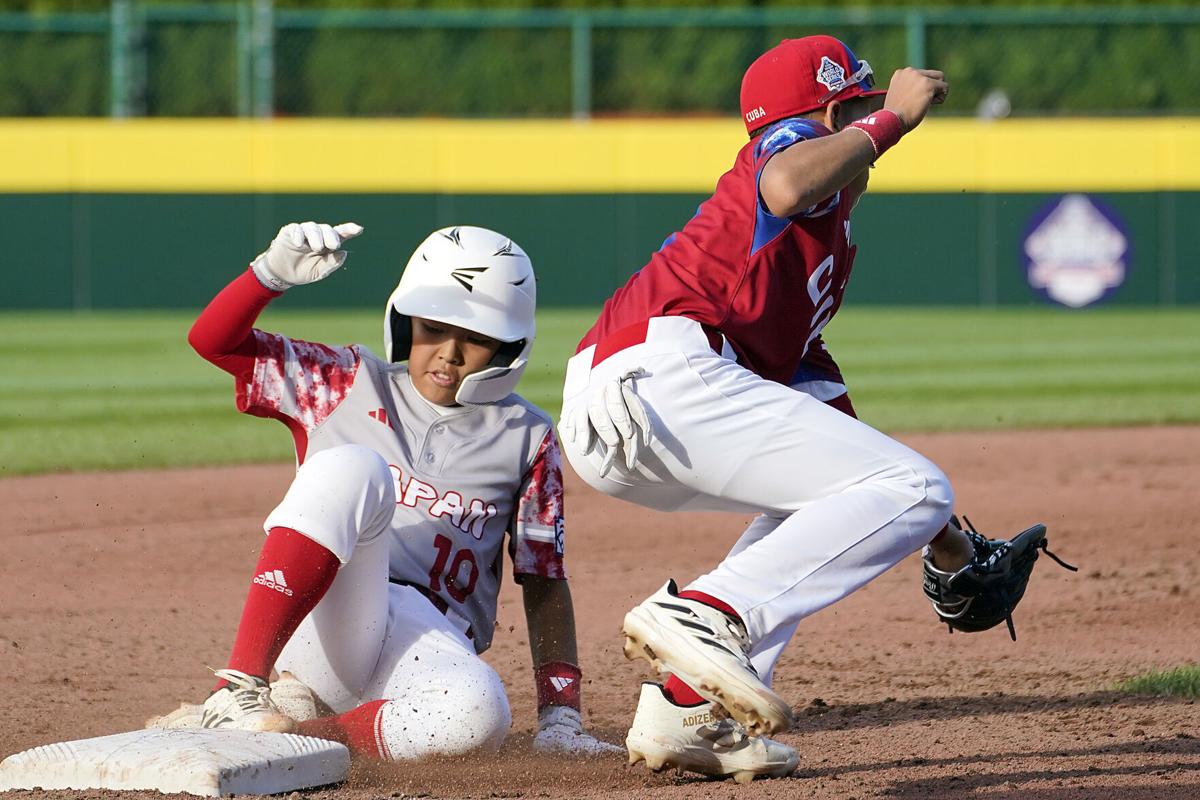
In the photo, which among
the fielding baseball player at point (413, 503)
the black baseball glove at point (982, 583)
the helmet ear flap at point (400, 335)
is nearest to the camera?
the fielding baseball player at point (413, 503)

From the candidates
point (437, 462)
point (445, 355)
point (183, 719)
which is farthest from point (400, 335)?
point (183, 719)

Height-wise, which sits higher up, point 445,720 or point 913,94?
point 913,94

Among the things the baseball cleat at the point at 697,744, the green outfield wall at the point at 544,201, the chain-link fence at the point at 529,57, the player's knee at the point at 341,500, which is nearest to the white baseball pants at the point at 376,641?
the player's knee at the point at 341,500

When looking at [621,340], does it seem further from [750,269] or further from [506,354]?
[506,354]

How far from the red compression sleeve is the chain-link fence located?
41.8 ft

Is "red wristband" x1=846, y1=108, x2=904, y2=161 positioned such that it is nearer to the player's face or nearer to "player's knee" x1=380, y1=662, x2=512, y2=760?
the player's face

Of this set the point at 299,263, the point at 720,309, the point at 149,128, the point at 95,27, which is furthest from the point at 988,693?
the point at 95,27

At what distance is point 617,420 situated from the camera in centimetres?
282

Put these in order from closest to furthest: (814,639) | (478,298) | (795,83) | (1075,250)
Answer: (795,83)
(478,298)
(814,639)
(1075,250)

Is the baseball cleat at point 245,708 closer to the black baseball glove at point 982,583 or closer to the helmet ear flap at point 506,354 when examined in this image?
the helmet ear flap at point 506,354

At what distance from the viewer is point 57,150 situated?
1412cm

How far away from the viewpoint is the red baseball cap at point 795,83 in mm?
3082

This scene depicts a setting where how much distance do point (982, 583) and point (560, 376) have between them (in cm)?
739

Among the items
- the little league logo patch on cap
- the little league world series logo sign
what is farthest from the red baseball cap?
the little league world series logo sign
